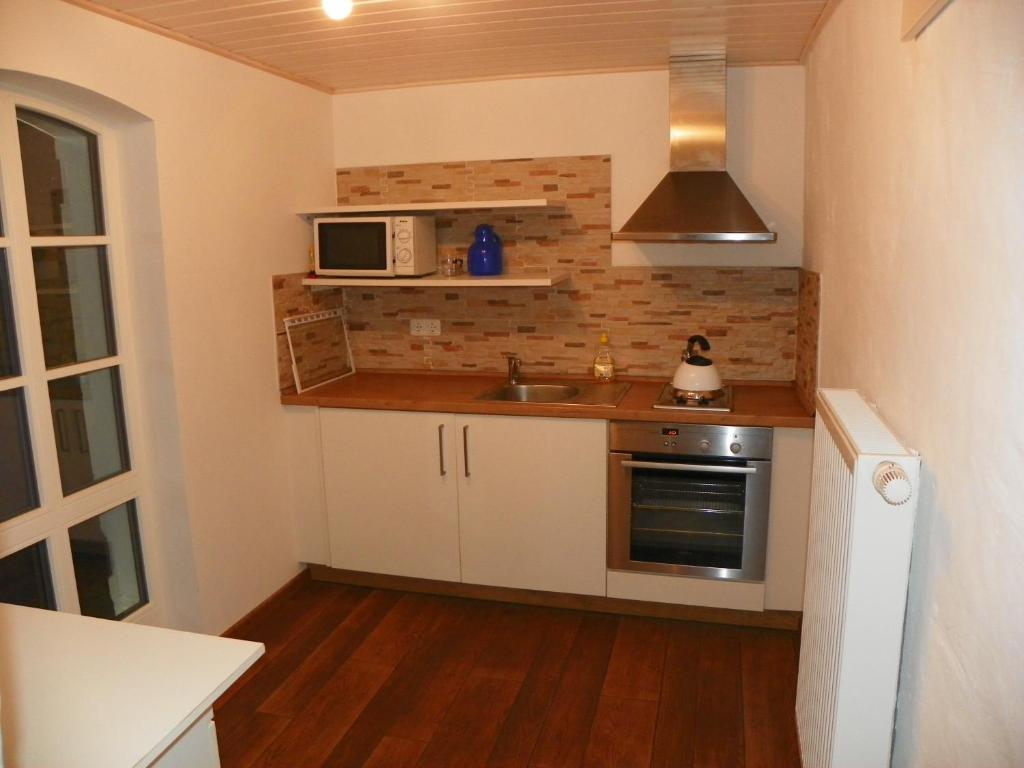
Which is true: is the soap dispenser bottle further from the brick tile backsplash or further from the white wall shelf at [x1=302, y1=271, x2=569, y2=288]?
the white wall shelf at [x1=302, y1=271, x2=569, y2=288]

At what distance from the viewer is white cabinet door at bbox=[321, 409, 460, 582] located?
333 cm

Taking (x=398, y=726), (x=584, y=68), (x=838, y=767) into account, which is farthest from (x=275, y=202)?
(x=838, y=767)

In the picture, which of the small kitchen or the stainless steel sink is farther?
the stainless steel sink

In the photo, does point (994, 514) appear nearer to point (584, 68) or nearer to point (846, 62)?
point (846, 62)

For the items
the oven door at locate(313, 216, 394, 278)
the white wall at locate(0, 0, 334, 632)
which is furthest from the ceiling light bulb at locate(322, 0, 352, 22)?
the oven door at locate(313, 216, 394, 278)

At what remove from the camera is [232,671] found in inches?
55.4

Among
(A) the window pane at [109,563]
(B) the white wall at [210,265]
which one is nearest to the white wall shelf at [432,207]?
(B) the white wall at [210,265]

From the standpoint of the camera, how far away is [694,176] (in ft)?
10.9

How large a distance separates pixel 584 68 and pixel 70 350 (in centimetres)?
235

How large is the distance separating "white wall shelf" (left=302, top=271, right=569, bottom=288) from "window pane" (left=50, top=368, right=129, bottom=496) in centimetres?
105

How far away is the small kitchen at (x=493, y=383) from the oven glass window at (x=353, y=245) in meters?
0.01

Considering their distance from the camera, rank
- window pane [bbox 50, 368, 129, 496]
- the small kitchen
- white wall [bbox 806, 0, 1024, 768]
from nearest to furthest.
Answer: white wall [bbox 806, 0, 1024, 768]
the small kitchen
window pane [bbox 50, 368, 129, 496]

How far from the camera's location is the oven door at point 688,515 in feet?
9.92

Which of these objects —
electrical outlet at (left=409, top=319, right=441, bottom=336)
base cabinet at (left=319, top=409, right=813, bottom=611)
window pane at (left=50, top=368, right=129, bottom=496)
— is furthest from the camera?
electrical outlet at (left=409, top=319, right=441, bottom=336)
